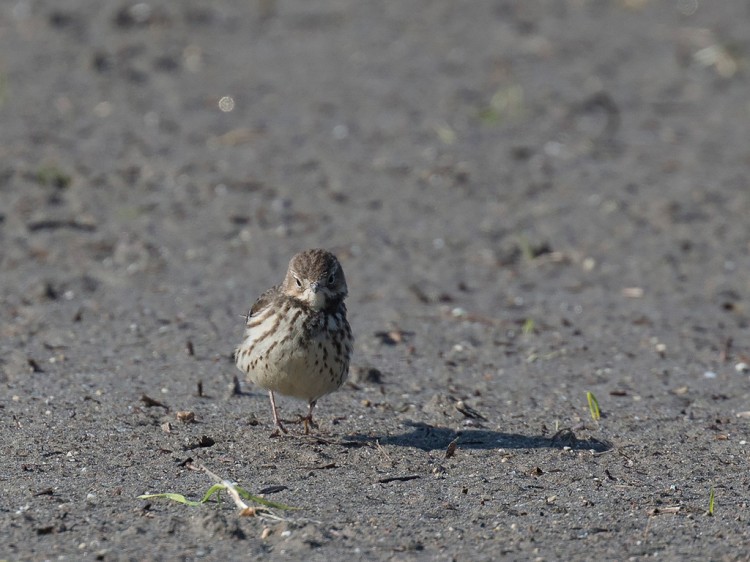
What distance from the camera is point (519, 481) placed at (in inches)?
274

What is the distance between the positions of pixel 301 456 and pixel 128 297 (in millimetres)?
3213

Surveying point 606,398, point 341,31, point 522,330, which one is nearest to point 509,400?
point 606,398

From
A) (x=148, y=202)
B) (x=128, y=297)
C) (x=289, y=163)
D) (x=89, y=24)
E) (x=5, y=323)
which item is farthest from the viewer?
(x=89, y=24)

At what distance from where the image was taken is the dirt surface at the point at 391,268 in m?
6.52

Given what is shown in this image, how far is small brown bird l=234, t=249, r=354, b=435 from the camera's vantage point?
285 inches

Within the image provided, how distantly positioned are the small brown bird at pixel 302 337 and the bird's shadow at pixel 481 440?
53cm

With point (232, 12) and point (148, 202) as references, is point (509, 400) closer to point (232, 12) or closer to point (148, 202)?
point (148, 202)

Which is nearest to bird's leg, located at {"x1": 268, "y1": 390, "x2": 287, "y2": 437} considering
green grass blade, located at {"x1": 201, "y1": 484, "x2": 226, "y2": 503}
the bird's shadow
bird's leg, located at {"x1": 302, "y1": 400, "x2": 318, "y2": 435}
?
bird's leg, located at {"x1": 302, "y1": 400, "x2": 318, "y2": 435}

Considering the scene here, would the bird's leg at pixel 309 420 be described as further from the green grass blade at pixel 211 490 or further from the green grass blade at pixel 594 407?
the green grass blade at pixel 594 407

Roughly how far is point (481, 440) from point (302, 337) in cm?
124

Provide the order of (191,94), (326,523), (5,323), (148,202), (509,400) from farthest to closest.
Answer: (191,94), (148,202), (5,323), (509,400), (326,523)

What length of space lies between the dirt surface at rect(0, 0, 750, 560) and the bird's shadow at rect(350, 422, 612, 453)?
2 cm

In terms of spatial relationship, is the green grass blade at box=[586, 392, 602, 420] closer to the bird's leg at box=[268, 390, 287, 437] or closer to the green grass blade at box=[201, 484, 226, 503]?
the bird's leg at box=[268, 390, 287, 437]

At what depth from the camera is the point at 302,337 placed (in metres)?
7.27
